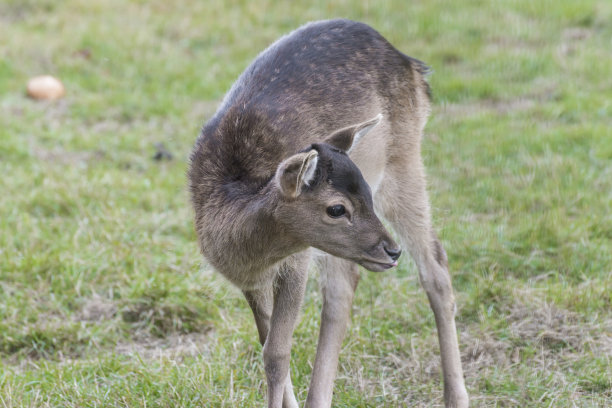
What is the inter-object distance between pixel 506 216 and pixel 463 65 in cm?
324

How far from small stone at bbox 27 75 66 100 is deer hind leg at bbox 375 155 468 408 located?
534cm

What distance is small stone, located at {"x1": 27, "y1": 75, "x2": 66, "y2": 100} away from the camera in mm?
8953

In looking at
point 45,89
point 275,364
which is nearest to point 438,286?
→ point 275,364

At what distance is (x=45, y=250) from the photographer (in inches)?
235

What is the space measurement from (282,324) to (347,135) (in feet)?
3.12

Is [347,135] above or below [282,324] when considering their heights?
above

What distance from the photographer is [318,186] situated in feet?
11.5

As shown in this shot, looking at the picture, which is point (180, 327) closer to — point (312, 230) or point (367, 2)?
point (312, 230)

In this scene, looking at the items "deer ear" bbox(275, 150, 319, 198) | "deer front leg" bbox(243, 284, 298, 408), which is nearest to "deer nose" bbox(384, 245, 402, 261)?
"deer ear" bbox(275, 150, 319, 198)

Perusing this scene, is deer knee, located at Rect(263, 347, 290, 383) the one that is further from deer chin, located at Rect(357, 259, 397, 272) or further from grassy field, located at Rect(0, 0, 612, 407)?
deer chin, located at Rect(357, 259, 397, 272)

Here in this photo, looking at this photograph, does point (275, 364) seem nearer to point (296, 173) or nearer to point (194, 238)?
point (296, 173)

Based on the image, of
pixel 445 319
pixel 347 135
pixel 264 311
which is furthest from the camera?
pixel 445 319

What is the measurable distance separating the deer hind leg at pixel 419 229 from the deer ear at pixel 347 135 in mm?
925

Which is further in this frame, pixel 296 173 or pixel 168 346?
pixel 168 346
